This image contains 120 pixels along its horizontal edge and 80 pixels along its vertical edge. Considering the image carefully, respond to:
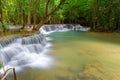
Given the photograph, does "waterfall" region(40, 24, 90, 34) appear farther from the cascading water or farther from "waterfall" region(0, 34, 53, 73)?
"waterfall" region(0, 34, 53, 73)

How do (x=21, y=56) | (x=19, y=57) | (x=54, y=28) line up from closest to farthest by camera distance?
(x=19, y=57) < (x=21, y=56) < (x=54, y=28)

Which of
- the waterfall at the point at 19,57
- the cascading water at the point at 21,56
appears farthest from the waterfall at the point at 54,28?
the waterfall at the point at 19,57

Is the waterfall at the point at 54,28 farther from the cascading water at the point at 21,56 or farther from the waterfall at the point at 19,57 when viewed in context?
the waterfall at the point at 19,57

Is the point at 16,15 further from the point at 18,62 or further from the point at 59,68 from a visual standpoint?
the point at 59,68

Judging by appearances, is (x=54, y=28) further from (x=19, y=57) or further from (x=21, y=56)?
(x=19, y=57)

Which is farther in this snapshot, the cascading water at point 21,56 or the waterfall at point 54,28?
the waterfall at point 54,28

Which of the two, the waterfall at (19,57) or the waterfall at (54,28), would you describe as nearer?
the waterfall at (19,57)

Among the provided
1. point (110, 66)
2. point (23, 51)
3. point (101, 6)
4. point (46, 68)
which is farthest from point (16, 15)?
point (101, 6)

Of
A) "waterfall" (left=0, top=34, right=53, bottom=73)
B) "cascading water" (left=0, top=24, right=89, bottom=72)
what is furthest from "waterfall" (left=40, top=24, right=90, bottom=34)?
"waterfall" (left=0, top=34, right=53, bottom=73)

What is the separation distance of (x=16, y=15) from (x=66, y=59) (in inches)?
278

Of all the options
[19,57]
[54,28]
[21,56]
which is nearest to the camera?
[19,57]

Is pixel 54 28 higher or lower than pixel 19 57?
higher

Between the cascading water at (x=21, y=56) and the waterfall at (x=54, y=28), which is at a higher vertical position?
the waterfall at (x=54, y=28)

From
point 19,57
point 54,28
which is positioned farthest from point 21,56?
point 54,28
